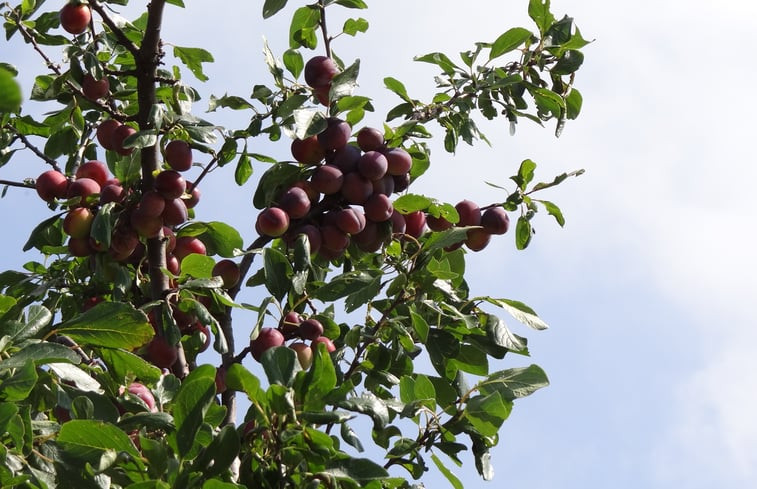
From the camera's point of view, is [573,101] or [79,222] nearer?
[79,222]

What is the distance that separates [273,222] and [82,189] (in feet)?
1.55

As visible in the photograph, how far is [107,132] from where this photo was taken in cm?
236

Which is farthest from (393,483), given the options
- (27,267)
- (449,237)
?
(27,267)

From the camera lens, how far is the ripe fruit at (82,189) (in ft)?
Answer: 7.32

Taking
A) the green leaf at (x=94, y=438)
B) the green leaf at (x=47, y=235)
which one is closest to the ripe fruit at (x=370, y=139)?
the green leaf at (x=47, y=235)

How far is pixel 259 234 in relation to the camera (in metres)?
2.25

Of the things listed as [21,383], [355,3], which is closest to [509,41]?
[355,3]

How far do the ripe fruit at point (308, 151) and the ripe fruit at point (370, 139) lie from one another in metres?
0.10

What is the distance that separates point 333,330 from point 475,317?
1.08ft

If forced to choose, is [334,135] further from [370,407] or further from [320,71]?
[370,407]

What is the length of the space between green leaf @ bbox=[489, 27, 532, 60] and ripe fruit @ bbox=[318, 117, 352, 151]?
1.66 feet

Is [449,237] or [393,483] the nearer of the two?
[393,483]

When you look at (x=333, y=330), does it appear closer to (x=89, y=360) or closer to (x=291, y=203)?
(x=291, y=203)

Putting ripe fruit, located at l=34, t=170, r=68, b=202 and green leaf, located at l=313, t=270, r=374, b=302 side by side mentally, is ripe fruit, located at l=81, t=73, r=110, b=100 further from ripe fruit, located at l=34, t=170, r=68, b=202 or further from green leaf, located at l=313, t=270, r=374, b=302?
green leaf, located at l=313, t=270, r=374, b=302
